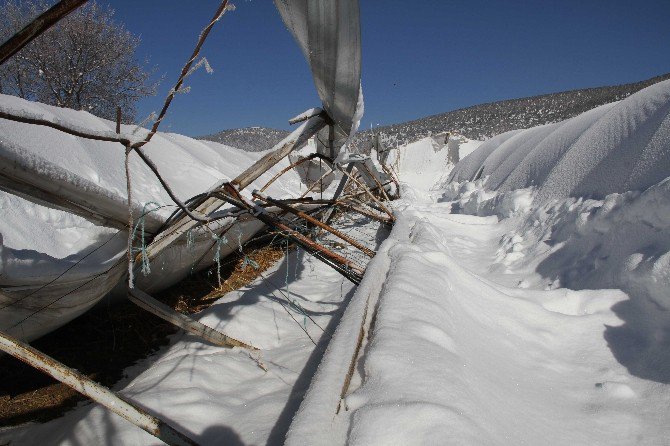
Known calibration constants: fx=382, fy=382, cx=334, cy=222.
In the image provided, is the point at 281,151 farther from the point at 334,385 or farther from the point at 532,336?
the point at 532,336

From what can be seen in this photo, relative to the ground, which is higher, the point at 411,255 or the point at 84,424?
the point at 411,255

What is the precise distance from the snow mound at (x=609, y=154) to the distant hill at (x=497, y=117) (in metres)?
19.2

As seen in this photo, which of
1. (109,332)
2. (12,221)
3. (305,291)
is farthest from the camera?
(305,291)

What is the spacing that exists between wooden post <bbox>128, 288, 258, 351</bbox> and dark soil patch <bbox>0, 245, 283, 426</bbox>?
0.46 meters

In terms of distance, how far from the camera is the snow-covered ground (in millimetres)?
1128

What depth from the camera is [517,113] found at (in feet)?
107

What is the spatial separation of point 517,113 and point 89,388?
36854 mm

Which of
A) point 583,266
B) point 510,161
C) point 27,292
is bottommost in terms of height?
point 27,292

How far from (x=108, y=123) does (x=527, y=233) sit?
615 centimetres

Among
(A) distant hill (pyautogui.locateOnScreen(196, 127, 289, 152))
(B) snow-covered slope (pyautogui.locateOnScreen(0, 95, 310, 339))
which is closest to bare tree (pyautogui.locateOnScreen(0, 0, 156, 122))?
(B) snow-covered slope (pyautogui.locateOnScreen(0, 95, 310, 339))

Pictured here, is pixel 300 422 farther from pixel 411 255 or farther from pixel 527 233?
pixel 527 233

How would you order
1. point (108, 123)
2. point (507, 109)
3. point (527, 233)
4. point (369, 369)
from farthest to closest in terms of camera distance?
point (507, 109)
point (108, 123)
point (527, 233)
point (369, 369)

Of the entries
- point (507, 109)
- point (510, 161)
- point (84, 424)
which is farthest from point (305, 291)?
point (507, 109)

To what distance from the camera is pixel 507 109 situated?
3553cm
